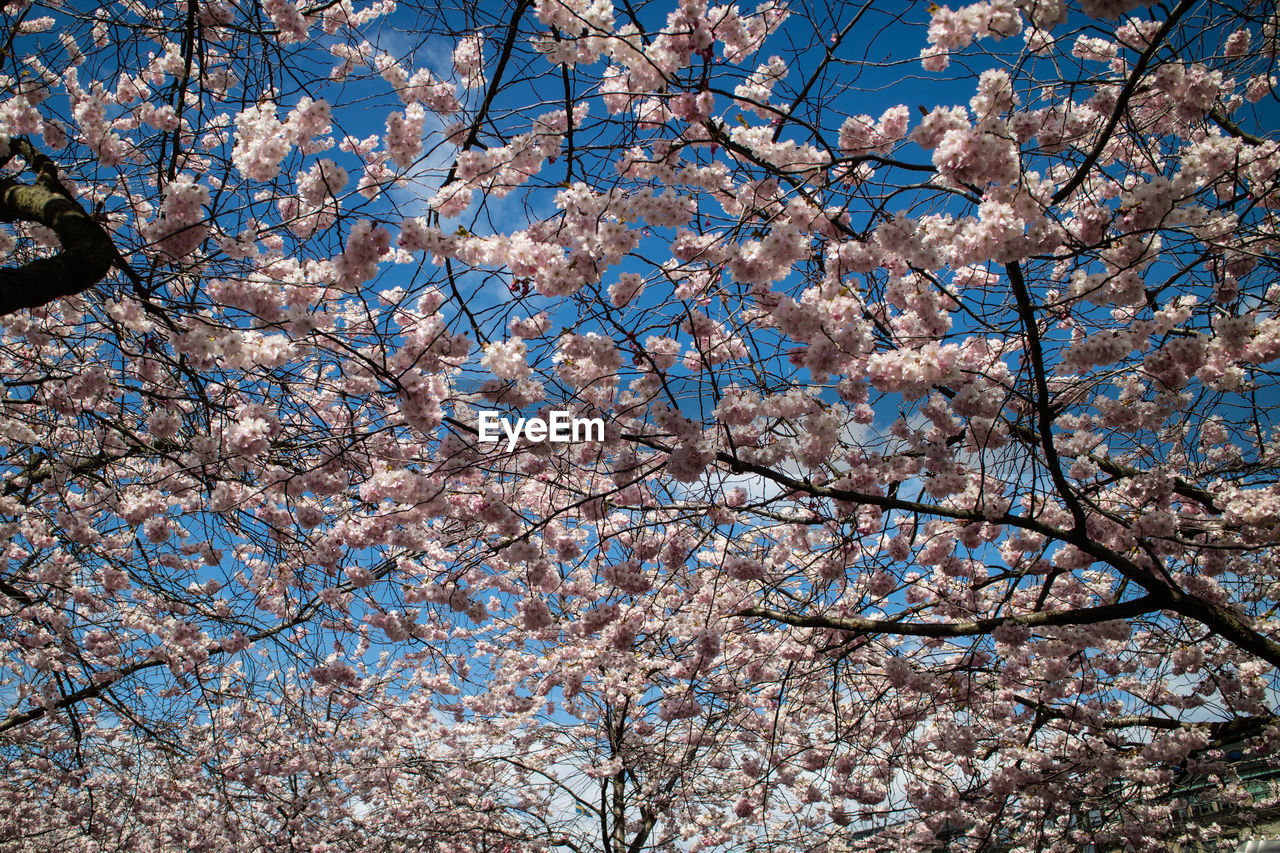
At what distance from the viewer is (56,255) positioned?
269 centimetres

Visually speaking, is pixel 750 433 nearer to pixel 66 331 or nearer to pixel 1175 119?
pixel 1175 119

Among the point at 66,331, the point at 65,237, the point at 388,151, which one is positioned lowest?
the point at 65,237

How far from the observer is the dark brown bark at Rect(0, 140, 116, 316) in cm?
223

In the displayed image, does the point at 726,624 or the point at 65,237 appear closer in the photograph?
the point at 65,237

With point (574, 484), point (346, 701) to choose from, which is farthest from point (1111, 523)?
point (346, 701)

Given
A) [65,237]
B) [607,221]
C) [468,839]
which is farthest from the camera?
[468,839]

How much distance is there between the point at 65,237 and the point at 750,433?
10.2 ft

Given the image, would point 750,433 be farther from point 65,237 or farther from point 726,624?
point 65,237

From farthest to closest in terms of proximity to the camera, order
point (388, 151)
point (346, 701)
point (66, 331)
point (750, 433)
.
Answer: point (346, 701) < point (66, 331) < point (750, 433) < point (388, 151)

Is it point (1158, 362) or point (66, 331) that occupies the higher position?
point (66, 331)

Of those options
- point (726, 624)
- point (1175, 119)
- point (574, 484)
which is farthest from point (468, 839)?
point (1175, 119)

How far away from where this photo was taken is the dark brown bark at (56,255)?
2227 mm

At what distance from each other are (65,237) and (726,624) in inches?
199

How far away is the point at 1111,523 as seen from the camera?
4770 millimetres
